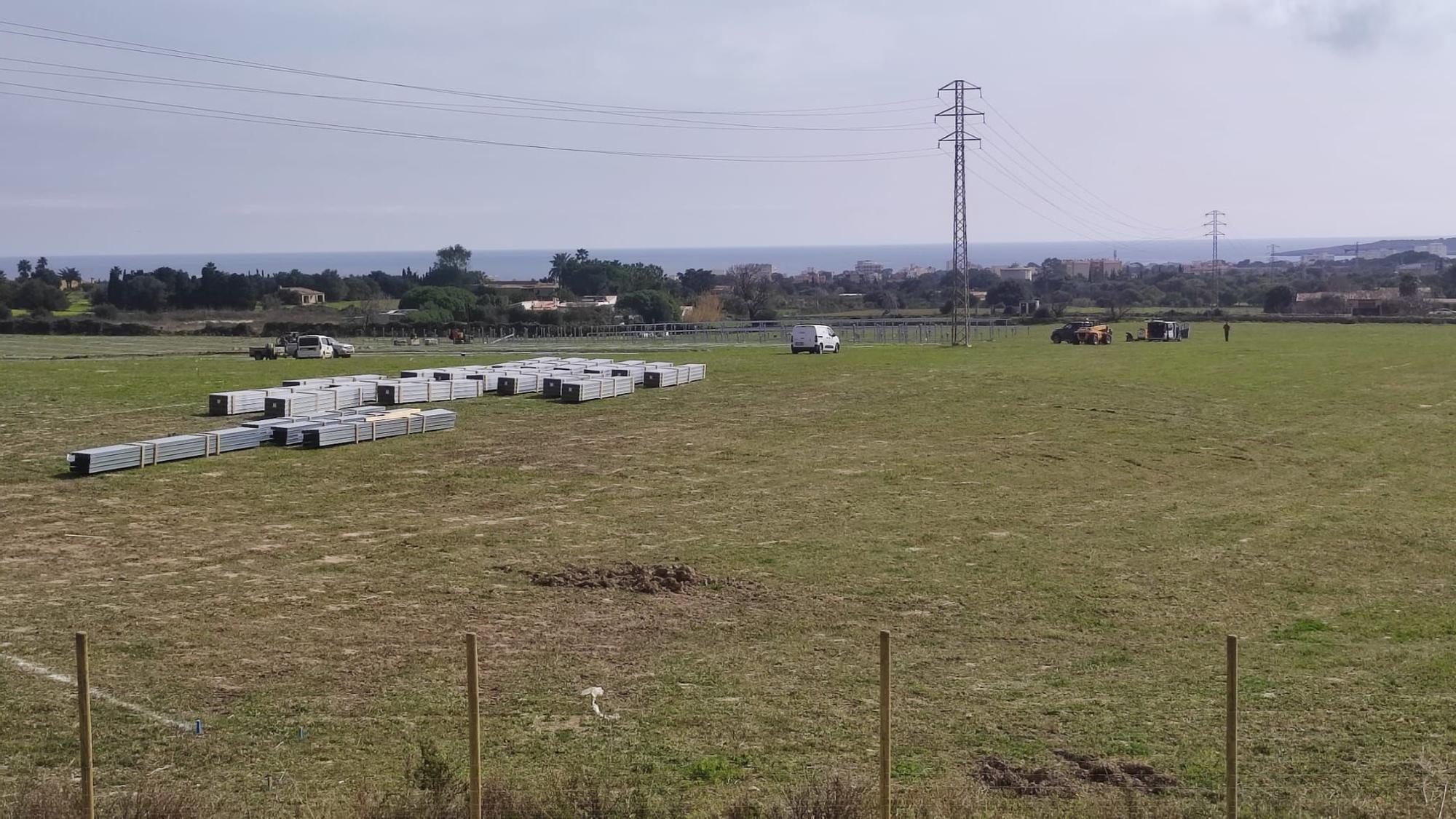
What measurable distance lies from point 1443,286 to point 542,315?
12098cm

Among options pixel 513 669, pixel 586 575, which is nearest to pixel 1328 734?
pixel 513 669

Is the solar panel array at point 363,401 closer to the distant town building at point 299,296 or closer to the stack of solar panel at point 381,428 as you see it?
the stack of solar panel at point 381,428

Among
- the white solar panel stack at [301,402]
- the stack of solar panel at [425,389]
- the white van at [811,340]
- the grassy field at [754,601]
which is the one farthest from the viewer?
the white van at [811,340]

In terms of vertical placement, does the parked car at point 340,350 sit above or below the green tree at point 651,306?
below

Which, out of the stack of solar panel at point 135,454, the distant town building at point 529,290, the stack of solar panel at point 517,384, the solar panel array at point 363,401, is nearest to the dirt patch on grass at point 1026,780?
the stack of solar panel at point 135,454

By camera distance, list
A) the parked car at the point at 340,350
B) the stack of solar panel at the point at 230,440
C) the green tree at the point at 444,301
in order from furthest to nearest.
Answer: the green tree at the point at 444,301, the parked car at the point at 340,350, the stack of solar panel at the point at 230,440

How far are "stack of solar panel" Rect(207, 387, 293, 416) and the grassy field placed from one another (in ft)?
4.03

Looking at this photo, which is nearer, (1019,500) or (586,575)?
(586,575)

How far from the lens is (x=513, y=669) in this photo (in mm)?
14586

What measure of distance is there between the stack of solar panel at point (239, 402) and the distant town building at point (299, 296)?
98349 mm

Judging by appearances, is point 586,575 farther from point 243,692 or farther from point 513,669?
point 243,692

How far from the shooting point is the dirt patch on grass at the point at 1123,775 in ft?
35.5

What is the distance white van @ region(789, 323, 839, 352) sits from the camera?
68.5 meters

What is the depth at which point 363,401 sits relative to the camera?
131 feet
